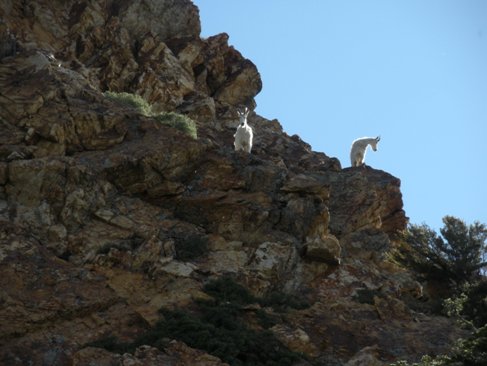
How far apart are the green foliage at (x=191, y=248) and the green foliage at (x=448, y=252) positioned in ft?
19.9

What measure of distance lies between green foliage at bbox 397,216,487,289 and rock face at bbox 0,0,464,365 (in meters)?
0.82

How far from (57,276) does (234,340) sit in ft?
13.8

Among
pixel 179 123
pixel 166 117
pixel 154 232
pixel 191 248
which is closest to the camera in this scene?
pixel 191 248

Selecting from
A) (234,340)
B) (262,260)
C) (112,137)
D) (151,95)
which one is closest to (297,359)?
(234,340)

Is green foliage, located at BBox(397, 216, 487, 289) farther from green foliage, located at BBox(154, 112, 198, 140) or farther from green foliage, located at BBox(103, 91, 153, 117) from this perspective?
green foliage, located at BBox(103, 91, 153, 117)

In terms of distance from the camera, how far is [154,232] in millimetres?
16016

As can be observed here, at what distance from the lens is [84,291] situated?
13.2m

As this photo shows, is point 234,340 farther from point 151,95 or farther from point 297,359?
point 151,95

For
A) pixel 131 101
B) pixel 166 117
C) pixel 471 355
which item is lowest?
pixel 471 355

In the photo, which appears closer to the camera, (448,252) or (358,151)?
(448,252)

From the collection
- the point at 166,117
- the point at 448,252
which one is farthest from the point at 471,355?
the point at 166,117

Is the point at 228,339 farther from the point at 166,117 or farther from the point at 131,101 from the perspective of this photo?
the point at 131,101

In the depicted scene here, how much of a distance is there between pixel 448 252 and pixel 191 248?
7175mm

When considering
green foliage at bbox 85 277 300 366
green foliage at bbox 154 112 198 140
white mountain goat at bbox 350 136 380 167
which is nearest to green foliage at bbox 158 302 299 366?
green foliage at bbox 85 277 300 366
